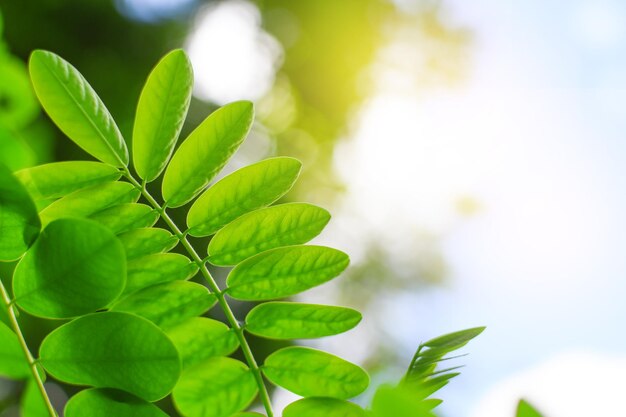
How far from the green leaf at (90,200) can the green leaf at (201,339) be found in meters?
0.14

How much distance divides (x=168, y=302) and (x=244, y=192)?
0.13 meters

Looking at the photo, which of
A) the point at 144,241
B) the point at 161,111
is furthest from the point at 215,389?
the point at 161,111

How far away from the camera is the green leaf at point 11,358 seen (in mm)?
468

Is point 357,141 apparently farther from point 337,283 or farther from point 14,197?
point 14,197

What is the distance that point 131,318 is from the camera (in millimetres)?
477

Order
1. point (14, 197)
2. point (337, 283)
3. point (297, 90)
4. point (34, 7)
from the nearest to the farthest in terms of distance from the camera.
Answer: point (14, 197), point (34, 7), point (337, 283), point (297, 90)

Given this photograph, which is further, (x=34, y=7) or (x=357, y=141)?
(x=357, y=141)

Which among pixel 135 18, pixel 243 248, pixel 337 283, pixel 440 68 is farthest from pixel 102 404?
pixel 440 68

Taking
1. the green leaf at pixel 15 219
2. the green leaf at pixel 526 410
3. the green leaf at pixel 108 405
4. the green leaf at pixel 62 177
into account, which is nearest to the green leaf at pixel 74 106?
the green leaf at pixel 62 177

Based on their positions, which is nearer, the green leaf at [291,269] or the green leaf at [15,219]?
the green leaf at [15,219]

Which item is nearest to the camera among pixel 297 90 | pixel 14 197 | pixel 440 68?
pixel 14 197

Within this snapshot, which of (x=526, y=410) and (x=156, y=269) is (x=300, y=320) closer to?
(x=156, y=269)

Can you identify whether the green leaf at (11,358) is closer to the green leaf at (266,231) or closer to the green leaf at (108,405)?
the green leaf at (108,405)

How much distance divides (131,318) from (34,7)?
6480mm
